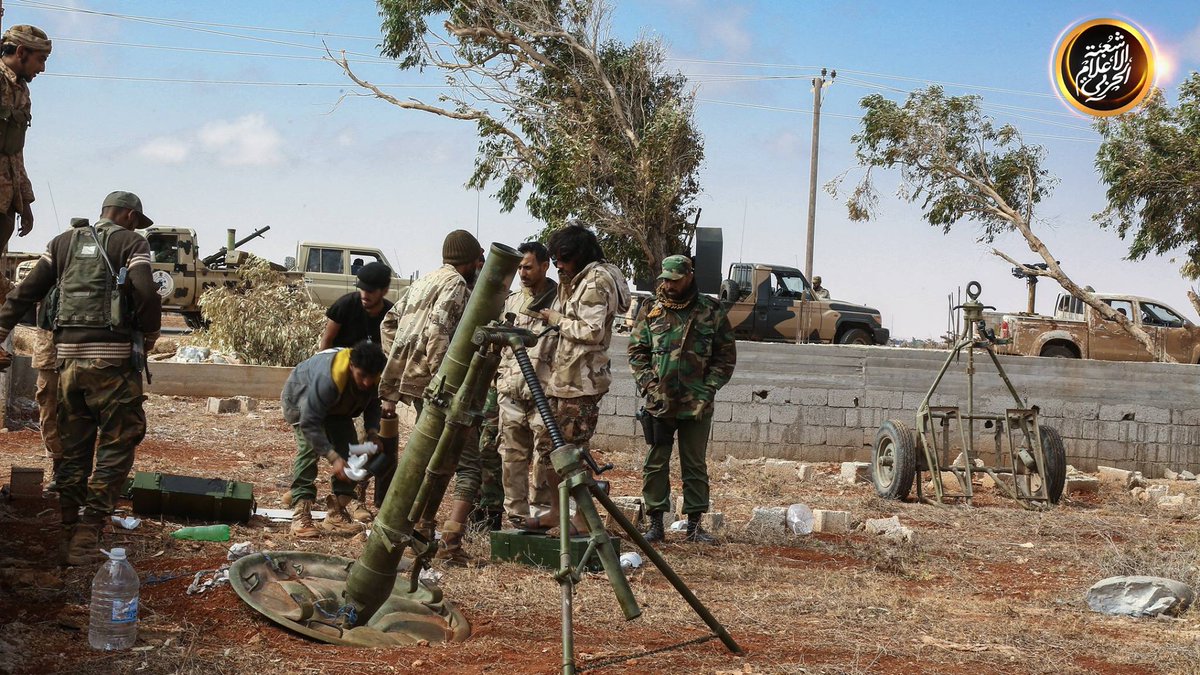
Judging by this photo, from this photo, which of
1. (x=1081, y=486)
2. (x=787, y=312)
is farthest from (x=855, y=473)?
(x=787, y=312)

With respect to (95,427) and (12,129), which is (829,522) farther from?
(12,129)

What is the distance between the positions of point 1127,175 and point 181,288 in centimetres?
1726

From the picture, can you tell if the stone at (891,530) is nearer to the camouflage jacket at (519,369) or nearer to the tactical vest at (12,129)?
the camouflage jacket at (519,369)

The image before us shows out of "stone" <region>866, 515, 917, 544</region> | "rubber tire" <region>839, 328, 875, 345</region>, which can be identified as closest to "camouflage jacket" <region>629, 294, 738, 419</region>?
"stone" <region>866, 515, 917, 544</region>

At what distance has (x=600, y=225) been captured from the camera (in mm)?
23359

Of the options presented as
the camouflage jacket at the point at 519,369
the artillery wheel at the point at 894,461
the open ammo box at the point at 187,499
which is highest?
the camouflage jacket at the point at 519,369

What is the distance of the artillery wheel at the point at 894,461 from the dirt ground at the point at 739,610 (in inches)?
37.1

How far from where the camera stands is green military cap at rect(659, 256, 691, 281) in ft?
23.5

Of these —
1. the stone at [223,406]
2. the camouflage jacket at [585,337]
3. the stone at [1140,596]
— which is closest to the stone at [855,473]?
the stone at [1140,596]

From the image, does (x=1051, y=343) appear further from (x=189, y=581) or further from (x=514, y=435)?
(x=189, y=581)

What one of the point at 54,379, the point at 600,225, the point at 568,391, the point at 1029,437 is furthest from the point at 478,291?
the point at 600,225

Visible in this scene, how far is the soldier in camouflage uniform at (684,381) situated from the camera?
717 cm

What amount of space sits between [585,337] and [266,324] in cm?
1039

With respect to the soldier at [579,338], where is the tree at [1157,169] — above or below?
above
